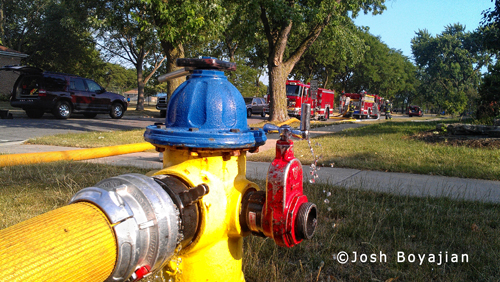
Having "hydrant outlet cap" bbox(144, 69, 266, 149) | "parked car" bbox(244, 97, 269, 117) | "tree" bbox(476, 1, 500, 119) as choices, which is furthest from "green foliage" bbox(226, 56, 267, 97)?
"hydrant outlet cap" bbox(144, 69, 266, 149)

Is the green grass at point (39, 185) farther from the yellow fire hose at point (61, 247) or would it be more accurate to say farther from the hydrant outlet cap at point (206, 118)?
the yellow fire hose at point (61, 247)

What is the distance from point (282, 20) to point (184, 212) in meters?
14.6

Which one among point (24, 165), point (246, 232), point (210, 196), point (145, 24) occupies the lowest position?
point (24, 165)

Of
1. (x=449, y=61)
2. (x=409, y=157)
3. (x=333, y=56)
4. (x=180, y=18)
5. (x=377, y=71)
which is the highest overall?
(x=449, y=61)

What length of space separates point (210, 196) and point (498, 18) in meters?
12.2

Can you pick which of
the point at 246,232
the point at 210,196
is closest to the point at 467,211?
the point at 246,232

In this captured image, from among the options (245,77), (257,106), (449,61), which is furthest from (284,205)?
(449,61)

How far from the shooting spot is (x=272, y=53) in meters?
16.2

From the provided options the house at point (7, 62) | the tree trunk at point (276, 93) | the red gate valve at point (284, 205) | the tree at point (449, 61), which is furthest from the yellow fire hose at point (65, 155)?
the tree at point (449, 61)

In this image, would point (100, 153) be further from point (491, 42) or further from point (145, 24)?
point (491, 42)

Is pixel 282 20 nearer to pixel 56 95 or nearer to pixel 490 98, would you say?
pixel 490 98

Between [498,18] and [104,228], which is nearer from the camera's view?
[104,228]

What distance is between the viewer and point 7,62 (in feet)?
90.6

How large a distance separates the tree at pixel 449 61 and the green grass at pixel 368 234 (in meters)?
66.1
